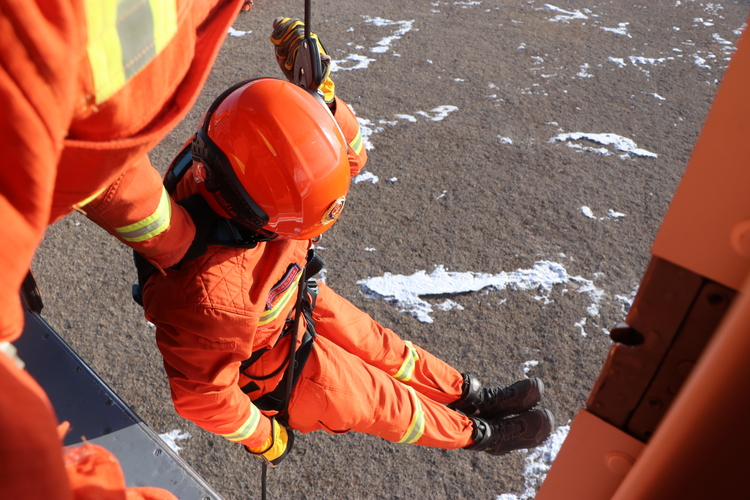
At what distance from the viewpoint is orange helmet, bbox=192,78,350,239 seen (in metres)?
1.62

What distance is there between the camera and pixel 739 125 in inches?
18.2

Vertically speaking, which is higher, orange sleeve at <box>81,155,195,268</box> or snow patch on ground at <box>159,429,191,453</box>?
orange sleeve at <box>81,155,195,268</box>

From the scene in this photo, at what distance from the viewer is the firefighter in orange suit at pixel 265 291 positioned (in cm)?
159

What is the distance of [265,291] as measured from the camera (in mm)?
1730

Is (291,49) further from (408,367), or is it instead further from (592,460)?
(592,460)

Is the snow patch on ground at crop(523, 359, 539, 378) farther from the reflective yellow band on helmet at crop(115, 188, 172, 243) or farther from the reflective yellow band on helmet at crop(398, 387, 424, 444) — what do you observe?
the reflective yellow band on helmet at crop(115, 188, 172, 243)

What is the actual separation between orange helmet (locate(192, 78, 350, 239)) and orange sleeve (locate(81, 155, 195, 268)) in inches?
7.7

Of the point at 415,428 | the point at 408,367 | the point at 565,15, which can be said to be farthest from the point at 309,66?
the point at 565,15

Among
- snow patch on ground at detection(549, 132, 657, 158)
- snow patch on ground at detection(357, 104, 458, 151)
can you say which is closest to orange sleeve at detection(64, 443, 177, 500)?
snow patch on ground at detection(357, 104, 458, 151)

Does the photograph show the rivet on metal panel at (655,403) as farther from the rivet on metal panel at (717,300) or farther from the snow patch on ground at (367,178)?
the snow patch on ground at (367,178)

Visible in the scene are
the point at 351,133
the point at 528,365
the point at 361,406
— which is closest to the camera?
the point at 361,406

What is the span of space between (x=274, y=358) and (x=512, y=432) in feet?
3.88

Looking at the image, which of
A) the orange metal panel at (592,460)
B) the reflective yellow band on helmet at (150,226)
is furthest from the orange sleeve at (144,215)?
the orange metal panel at (592,460)

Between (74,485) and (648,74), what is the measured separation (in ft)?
21.1
